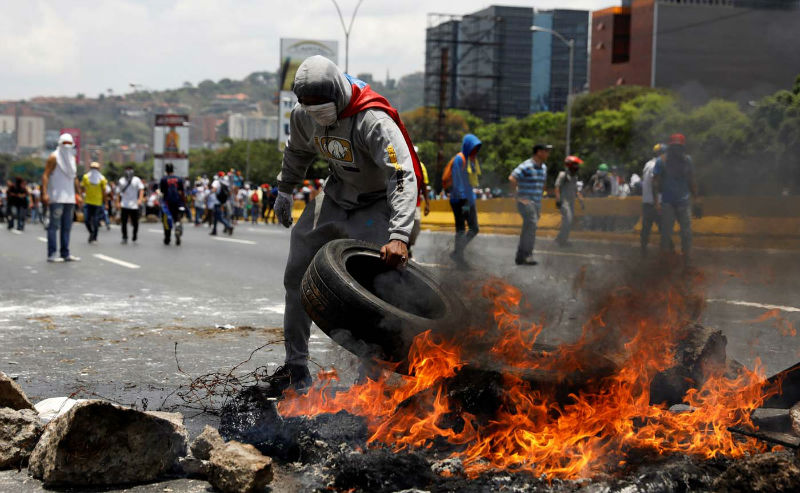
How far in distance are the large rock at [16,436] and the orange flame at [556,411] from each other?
3.65 ft

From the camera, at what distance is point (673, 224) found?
10.5 meters

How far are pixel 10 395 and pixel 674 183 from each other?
30.7 feet

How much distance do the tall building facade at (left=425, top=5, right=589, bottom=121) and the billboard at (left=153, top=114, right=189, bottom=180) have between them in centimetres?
6172

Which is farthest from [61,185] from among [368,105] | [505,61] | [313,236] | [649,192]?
[505,61]

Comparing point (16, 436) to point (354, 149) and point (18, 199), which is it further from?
point (18, 199)

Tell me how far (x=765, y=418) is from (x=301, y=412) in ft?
6.86

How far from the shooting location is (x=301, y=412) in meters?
3.98

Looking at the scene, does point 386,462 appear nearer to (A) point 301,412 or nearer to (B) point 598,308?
(A) point 301,412

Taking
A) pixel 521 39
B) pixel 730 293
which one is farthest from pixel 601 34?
pixel 730 293

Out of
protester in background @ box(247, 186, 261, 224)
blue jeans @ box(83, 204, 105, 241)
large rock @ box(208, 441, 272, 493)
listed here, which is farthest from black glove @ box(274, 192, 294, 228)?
protester in background @ box(247, 186, 261, 224)

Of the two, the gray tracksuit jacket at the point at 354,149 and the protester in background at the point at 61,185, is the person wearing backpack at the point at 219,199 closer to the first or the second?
the protester in background at the point at 61,185

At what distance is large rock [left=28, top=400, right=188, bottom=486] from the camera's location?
3221 mm

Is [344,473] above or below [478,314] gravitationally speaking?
below

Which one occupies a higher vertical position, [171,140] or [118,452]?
[171,140]
